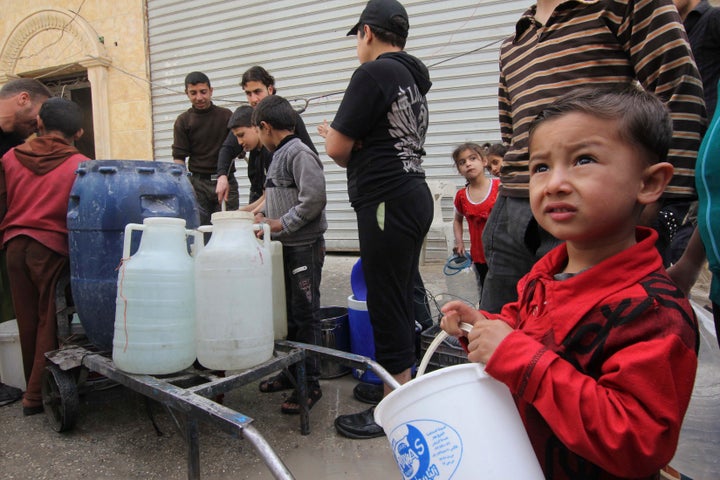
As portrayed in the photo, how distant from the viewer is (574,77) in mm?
1436

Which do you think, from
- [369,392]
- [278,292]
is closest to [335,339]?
[369,392]

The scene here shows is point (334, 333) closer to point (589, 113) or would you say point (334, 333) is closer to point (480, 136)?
point (589, 113)

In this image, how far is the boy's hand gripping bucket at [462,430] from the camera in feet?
2.91

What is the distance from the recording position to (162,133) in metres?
8.37

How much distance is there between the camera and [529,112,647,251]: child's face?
0.96 metres

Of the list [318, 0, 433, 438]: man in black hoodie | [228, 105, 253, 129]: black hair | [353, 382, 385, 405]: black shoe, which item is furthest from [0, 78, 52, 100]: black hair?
[353, 382, 385, 405]: black shoe

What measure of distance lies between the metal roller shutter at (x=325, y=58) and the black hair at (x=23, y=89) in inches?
146

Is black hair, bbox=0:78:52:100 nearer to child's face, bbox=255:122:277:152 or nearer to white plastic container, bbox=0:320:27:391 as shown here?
white plastic container, bbox=0:320:27:391

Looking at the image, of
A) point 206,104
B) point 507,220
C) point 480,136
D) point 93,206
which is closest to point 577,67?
point 507,220

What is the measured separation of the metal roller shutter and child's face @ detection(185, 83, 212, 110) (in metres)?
1.97

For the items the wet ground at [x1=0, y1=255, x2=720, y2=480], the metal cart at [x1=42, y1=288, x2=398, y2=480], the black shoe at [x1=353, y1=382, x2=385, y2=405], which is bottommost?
the wet ground at [x1=0, y1=255, x2=720, y2=480]

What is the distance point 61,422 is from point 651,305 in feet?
8.60

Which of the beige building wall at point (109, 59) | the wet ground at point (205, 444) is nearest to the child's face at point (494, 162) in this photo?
→ the wet ground at point (205, 444)

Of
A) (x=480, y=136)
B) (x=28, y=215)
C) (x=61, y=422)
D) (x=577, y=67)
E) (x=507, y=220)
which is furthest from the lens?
(x=480, y=136)
